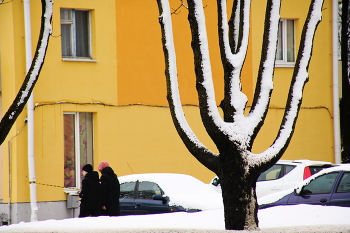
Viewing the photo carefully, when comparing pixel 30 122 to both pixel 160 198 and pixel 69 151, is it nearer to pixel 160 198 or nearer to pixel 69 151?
pixel 69 151

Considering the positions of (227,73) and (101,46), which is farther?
(101,46)

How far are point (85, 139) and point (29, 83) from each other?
30.0 feet

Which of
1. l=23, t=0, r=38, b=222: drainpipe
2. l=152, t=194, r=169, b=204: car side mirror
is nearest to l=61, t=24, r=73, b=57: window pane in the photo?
l=23, t=0, r=38, b=222: drainpipe

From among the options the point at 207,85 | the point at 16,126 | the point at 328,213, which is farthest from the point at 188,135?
the point at 16,126

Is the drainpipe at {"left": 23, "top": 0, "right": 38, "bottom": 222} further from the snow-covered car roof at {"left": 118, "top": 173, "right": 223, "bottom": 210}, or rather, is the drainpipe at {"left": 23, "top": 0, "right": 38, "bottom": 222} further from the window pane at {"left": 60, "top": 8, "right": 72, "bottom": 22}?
the snow-covered car roof at {"left": 118, "top": 173, "right": 223, "bottom": 210}

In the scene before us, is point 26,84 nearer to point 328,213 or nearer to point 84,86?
point 328,213

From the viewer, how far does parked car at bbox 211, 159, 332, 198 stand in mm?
14750

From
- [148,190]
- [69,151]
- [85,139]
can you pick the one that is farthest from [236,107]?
[85,139]

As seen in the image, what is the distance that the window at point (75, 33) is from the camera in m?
17.3

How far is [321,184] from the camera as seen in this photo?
40.7 feet

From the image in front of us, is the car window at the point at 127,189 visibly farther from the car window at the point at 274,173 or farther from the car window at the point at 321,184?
the car window at the point at 321,184

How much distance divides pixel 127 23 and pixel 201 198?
6510 millimetres

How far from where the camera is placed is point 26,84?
27.7ft

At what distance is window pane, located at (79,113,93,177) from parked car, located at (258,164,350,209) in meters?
6.16
